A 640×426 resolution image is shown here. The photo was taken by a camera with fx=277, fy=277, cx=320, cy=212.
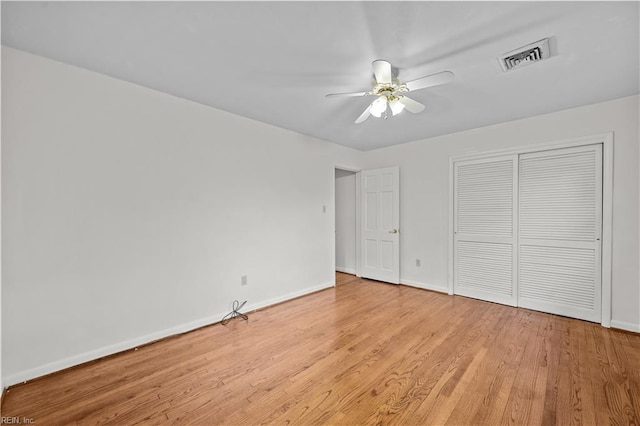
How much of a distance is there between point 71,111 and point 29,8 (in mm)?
788

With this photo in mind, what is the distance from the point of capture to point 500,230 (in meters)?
3.74

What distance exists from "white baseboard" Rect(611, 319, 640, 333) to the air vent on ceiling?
9.40 ft

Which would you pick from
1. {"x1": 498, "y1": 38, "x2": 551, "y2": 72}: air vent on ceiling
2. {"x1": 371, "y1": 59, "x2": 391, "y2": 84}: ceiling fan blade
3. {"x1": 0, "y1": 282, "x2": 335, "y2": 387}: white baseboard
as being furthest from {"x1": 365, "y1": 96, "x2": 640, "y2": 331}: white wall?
{"x1": 0, "y1": 282, "x2": 335, "y2": 387}: white baseboard

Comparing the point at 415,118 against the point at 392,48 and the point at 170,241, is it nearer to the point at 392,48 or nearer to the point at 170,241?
the point at 392,48

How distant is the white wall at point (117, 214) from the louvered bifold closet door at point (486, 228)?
8.86 ft

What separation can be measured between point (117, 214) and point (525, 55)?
3563mm

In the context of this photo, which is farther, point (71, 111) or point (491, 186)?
point (491, 186)

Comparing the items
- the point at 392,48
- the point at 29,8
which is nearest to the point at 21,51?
the point at 29,8

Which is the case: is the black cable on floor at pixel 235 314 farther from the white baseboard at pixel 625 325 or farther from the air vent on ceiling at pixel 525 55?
the white baseboard at pixel 625 325

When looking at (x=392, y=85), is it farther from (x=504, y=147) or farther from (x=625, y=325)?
(x=625, y=325)

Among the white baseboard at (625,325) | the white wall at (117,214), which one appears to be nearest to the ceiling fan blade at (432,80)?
the white wall at (117,214)

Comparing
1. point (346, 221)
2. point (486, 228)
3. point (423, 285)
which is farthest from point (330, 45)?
point (346, 221)

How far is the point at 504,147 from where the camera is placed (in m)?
3.68

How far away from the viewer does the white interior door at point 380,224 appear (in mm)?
4691
